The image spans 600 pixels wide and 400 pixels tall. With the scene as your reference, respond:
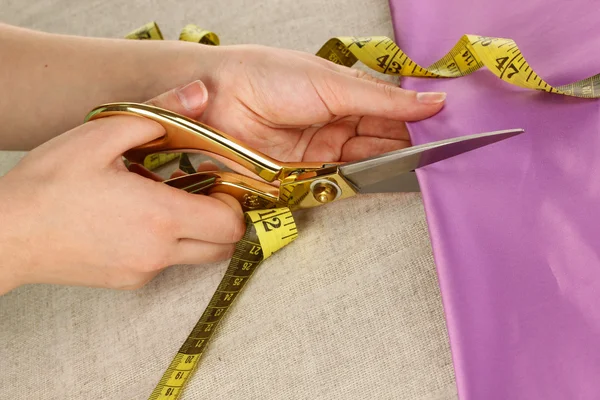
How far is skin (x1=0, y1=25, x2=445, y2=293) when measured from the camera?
0.82m

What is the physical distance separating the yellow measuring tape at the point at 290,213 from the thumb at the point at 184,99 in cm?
18

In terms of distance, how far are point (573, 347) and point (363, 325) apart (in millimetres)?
265

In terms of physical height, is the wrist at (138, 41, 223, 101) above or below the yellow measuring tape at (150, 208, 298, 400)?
above

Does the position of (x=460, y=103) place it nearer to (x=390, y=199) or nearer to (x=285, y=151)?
(x=390, y=199)

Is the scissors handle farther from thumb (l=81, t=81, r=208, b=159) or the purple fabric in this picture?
the purple fabric

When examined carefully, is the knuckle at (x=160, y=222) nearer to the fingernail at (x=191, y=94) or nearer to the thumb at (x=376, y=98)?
the fingernail at (x=191, y=94)

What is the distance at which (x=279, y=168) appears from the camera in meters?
0.84

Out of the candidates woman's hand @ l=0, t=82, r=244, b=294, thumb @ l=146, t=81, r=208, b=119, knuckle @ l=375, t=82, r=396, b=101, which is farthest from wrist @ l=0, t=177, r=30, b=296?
knuckle @ l=375, t=82, r=396, b=101

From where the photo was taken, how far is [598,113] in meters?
0.81

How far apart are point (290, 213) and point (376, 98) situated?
0.21 meters

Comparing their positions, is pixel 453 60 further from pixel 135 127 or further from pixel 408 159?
pixel 135 127

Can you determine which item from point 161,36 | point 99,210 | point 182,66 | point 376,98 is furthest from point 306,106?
point 161,36

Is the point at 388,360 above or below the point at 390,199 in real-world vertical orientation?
below

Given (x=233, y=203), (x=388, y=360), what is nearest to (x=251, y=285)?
(x=233, y=203)
